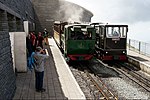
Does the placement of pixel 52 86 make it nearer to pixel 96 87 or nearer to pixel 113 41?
pixel 96 87

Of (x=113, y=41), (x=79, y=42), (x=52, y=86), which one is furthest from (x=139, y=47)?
(x=52, y=86)

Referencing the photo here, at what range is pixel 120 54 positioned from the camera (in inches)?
759

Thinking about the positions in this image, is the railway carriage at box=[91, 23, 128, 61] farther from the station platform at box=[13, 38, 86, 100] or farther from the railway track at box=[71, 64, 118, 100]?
the station platform at box=[13, 38, 86, 100]

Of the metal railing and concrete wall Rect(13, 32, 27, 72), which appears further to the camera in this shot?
the metal railing

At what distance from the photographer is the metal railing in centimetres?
2293

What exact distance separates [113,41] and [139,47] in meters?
6.78

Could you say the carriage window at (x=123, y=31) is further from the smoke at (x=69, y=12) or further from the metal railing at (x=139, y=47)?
the smoke at (x=69, y=12)

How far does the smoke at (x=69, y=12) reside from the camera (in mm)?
48706

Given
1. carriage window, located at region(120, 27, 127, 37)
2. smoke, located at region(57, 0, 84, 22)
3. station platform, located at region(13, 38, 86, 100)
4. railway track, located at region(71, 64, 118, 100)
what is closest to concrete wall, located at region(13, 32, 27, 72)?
station platform, located at region(13, 38, 86, 100)

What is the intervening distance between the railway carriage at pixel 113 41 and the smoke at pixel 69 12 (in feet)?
90.2

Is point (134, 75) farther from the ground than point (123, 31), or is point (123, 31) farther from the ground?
point (123, 31)

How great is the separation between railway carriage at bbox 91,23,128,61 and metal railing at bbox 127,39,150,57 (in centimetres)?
409

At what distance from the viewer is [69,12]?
165 ft

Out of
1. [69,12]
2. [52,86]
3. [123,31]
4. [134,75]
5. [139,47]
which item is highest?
[69,12]
